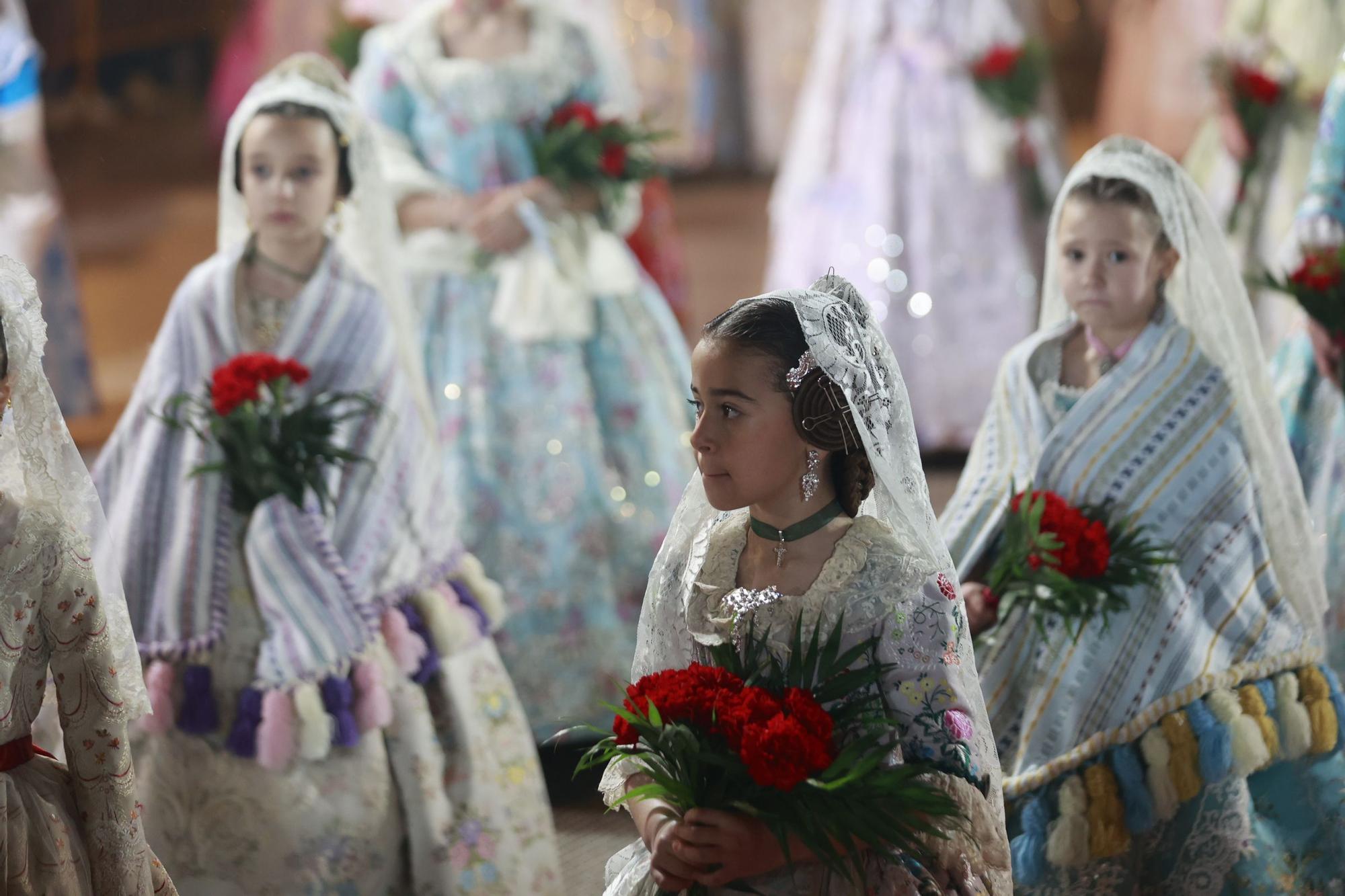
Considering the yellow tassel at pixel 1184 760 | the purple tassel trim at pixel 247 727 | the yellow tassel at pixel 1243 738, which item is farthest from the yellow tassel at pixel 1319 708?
the purple tassel trim at pixel 247 727

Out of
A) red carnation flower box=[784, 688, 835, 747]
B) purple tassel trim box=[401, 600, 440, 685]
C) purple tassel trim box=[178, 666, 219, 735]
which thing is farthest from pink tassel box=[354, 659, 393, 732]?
red carnation flower box=[784, 688, 835, 747]

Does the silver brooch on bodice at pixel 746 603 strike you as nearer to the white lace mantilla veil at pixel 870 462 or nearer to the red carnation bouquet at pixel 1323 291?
the white lace mantilla veil at pixel 870 462

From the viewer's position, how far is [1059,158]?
662 centimetres

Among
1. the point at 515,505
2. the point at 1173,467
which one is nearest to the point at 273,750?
the point at 515,505

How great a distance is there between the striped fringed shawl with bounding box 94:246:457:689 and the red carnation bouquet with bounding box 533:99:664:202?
53.1 inches

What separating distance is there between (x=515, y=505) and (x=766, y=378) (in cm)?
229

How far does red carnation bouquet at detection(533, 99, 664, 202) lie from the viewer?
4.58 metres

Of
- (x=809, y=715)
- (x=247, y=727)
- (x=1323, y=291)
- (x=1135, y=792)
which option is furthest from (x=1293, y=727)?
(x=247, y=727)

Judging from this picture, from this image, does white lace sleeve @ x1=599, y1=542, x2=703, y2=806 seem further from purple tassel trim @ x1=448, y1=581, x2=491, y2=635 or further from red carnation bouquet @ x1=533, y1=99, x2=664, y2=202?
red carnation bouquet @ x1=533, y1=99, x2=664, y2=202

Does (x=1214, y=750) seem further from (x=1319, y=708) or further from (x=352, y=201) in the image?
(x=352, y=201)

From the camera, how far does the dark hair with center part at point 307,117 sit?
3.28 m

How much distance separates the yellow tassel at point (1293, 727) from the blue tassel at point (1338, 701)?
0.06m

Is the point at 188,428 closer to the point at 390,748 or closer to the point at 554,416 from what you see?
the point at 390,748

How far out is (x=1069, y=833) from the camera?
2.81 meters
